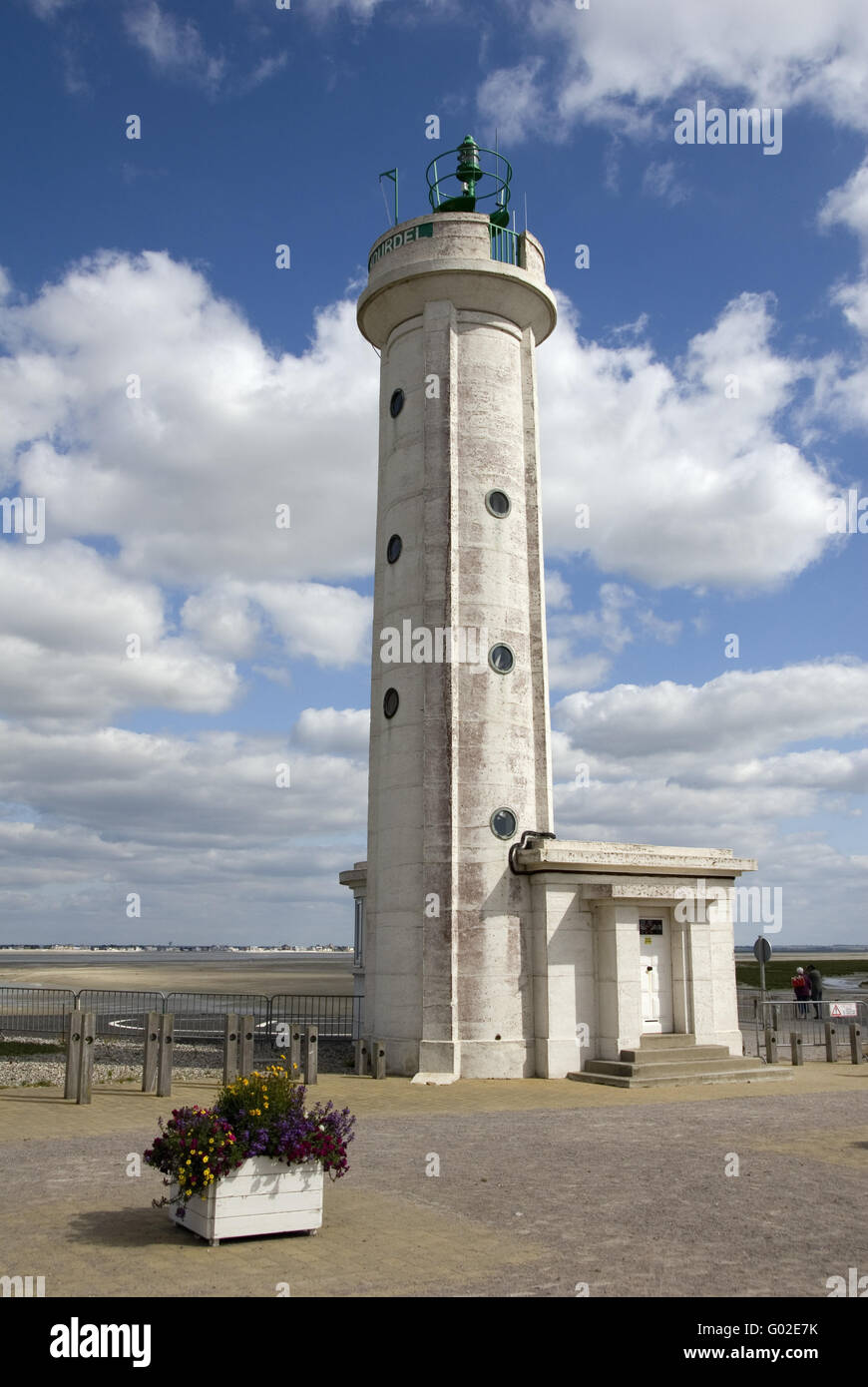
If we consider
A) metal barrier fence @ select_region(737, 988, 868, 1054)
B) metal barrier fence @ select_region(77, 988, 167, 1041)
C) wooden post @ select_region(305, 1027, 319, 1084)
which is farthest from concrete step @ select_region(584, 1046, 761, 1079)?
metal barrier fence @ select_region(77, 988, 167, 1041)

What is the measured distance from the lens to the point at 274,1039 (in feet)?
105

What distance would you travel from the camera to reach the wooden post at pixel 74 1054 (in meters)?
20.5

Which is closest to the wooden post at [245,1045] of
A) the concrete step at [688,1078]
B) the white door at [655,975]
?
the concrete step at [688,1078]

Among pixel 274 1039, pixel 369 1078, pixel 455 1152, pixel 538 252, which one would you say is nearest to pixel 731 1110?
pixel 455 1152

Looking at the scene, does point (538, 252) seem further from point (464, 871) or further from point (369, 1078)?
point (369, 1078)

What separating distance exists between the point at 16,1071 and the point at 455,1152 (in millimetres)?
15139

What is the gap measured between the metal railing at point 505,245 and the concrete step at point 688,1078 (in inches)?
801

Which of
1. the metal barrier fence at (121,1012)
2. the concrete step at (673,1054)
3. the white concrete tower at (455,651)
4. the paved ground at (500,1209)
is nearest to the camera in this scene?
the paved ground at (500,1209)

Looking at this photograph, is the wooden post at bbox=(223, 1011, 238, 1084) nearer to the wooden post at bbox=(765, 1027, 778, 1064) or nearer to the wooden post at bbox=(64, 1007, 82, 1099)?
the wooden post at bbox=(64, 1007, 82, 1099)

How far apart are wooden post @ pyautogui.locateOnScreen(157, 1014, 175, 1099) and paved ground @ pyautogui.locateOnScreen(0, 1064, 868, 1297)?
1473 millimetres

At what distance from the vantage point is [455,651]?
86.5 feet

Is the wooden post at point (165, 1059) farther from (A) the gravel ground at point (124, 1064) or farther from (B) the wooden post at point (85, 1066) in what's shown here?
(A) the gravel ground at point (124, 1064)

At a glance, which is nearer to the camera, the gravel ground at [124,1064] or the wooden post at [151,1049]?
the wooden post at [151,1049]

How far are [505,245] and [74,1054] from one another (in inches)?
882
